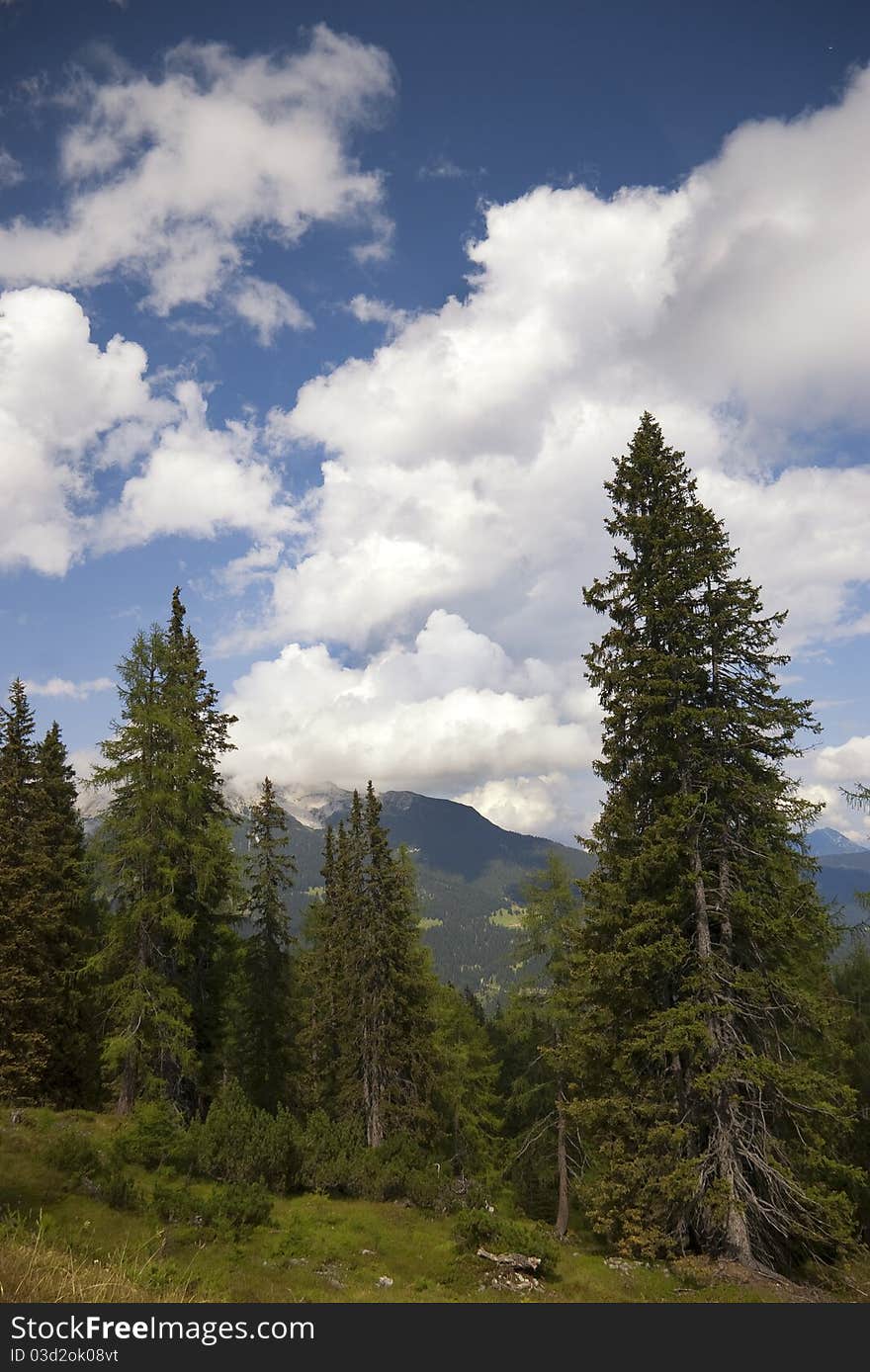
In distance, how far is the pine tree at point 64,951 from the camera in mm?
25562

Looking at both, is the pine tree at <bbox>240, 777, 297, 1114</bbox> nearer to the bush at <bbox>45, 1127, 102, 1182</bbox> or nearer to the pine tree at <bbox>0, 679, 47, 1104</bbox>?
the pine tree at <bbox>0, 679, 47, 1104</bbox>

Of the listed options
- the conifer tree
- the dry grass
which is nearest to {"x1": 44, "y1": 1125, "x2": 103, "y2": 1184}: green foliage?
the dry grass

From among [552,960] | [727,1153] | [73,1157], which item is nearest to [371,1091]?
[552,960]

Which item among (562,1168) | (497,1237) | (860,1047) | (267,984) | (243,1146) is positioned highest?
(267,984)

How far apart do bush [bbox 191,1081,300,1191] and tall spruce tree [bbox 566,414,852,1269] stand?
9853 millimetres

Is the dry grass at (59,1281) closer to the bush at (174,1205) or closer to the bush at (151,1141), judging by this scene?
the bush at (174,1205)

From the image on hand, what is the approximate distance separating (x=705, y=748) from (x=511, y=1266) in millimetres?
11725

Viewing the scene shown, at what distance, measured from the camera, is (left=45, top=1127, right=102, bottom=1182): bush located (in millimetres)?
14492

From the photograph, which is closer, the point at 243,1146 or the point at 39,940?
the point at 243,1146

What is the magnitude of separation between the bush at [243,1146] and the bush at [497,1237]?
6472 millimetres

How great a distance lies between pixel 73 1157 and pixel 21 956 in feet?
41.0

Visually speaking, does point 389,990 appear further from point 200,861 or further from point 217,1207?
point 217,1207

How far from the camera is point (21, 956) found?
24.8m
